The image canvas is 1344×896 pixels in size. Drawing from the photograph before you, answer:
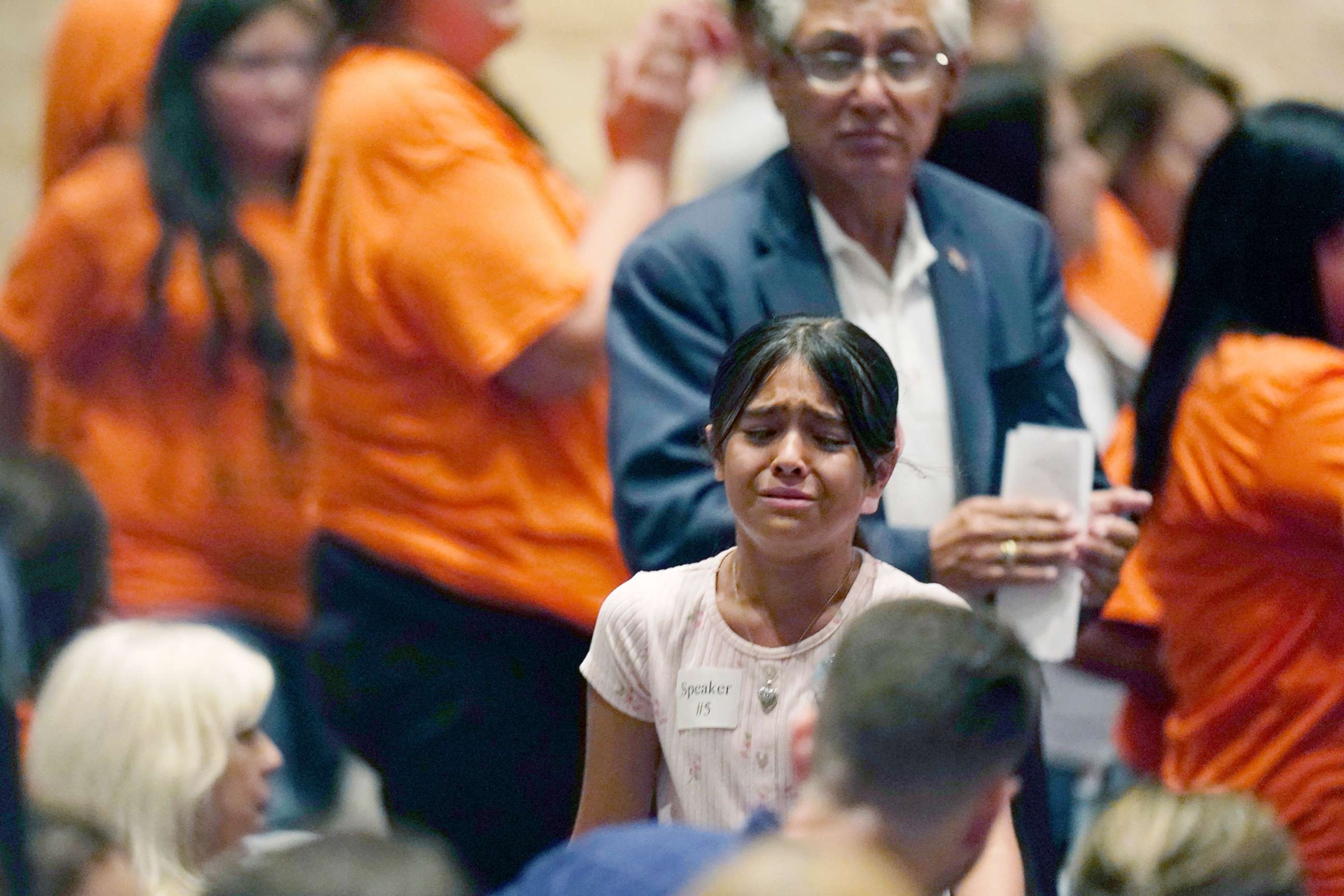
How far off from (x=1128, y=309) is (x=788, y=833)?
2.86 metres

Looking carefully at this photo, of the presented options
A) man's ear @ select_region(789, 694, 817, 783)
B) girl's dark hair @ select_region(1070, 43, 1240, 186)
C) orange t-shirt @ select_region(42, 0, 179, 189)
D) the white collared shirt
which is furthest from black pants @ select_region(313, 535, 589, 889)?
girl's dark hair @ select_region(1070, 43, 1240, 186)

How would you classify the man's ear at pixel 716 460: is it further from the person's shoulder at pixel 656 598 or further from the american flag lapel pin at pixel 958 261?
the american flag lapel pin at pixel 958 261

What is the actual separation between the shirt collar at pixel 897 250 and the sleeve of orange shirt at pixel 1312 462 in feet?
1.63

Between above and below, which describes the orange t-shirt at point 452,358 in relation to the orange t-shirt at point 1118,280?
above

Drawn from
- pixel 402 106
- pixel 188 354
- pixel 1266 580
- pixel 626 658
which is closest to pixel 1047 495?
pixel 1266 580

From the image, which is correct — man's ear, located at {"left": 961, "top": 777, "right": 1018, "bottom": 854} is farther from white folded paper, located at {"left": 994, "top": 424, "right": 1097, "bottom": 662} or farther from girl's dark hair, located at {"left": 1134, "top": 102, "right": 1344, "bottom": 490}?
girl's dark hair, located at {"left": 1134, "top": 102, "right": 1344, "bottom": 490}

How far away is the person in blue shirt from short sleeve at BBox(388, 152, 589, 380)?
1176mm

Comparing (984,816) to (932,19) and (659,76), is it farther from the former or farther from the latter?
(659,76)

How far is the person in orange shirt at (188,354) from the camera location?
373cm

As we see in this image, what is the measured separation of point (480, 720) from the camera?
9.42 feet

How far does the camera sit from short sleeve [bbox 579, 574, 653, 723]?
2.05m

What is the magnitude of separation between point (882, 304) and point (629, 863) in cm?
108

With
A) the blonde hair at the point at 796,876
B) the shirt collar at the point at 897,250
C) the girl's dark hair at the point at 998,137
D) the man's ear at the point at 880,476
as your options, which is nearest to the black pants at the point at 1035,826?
the man's ear at the point at 880,476

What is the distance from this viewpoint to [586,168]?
630 centimetres
